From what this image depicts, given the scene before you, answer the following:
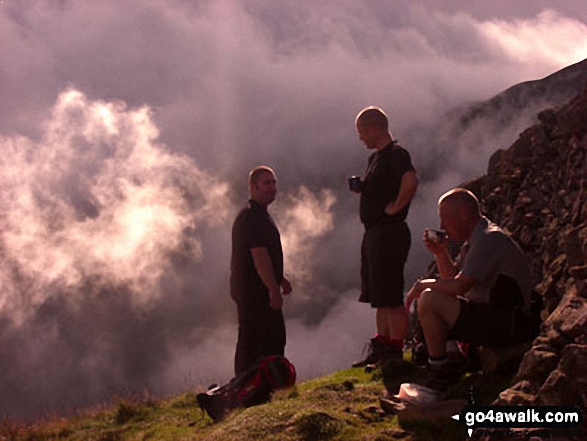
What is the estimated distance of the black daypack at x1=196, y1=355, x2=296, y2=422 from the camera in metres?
8.30

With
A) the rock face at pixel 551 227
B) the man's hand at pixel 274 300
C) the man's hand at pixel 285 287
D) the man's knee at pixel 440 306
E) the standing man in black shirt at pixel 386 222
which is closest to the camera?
the rock face at pixel 551 227

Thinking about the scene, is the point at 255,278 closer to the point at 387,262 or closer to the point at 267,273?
the point at 267,273

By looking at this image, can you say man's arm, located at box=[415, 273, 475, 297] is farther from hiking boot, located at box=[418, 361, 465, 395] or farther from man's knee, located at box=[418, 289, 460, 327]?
hiking boot, located at box=[418, 361, 465, 395]

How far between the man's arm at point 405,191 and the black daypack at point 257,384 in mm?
2335

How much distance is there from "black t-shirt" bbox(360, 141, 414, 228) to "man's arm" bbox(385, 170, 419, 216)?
81 mm

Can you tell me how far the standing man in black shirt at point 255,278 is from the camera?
8.61 m

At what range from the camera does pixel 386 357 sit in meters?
8.82

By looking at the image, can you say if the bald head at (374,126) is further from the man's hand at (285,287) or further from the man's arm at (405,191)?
the man's hand at (285,287)

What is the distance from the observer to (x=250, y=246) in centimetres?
857

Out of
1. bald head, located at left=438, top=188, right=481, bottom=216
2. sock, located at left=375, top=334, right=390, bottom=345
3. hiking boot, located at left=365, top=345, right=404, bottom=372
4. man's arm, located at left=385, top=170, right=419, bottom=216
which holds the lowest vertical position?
hiking boot, located at left=365, top=345, right=404, bottom=372

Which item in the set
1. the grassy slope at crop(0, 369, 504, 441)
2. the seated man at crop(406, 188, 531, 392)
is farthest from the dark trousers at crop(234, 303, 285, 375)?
the seated man at crop(406, 188, 531, 392)

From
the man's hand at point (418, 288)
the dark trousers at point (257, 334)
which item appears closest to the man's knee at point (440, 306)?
the man's hand at point (418, 288)

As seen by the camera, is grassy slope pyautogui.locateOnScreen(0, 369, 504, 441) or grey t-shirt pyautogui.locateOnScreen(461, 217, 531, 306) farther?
grey t-shirt pyautogui.locateOnScreen(461, 217, 531, 306)

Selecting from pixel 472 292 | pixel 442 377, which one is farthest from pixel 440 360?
pixel 472 292
